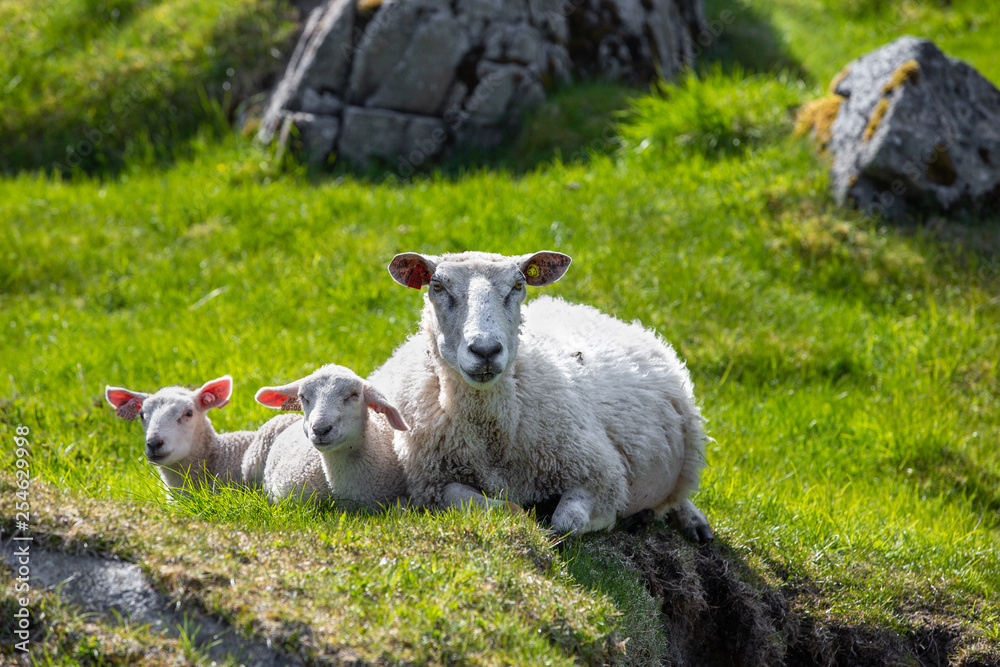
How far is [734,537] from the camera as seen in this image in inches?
211

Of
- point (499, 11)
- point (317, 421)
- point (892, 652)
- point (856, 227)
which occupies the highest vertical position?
point (499, 11)

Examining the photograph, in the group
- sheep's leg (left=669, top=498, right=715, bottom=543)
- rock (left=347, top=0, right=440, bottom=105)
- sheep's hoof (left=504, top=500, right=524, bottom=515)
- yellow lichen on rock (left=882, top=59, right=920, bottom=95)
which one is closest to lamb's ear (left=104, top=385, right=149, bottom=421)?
sheep's hoof (left=504, top=500, right=524, bottom=515)

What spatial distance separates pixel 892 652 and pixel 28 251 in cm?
850

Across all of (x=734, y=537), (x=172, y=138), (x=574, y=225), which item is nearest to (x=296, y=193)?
(x=172, y=138)

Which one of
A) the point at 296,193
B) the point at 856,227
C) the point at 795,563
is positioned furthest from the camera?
the point at 296,193

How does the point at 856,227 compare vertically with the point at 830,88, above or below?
below

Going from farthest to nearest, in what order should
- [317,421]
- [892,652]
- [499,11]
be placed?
[499,11], [892,652], [317,421]

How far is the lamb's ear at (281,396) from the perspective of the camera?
4.57 m

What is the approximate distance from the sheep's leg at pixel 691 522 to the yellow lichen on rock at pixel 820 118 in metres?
5.40

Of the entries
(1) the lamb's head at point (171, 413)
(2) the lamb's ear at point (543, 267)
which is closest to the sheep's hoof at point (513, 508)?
(2) the lamb's ear at point (543, 267)

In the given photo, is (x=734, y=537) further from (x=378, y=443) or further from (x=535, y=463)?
(x=378, y=443)

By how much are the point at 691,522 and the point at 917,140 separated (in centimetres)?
537

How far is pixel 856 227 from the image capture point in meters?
8.74

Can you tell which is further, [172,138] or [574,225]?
[172,138]
